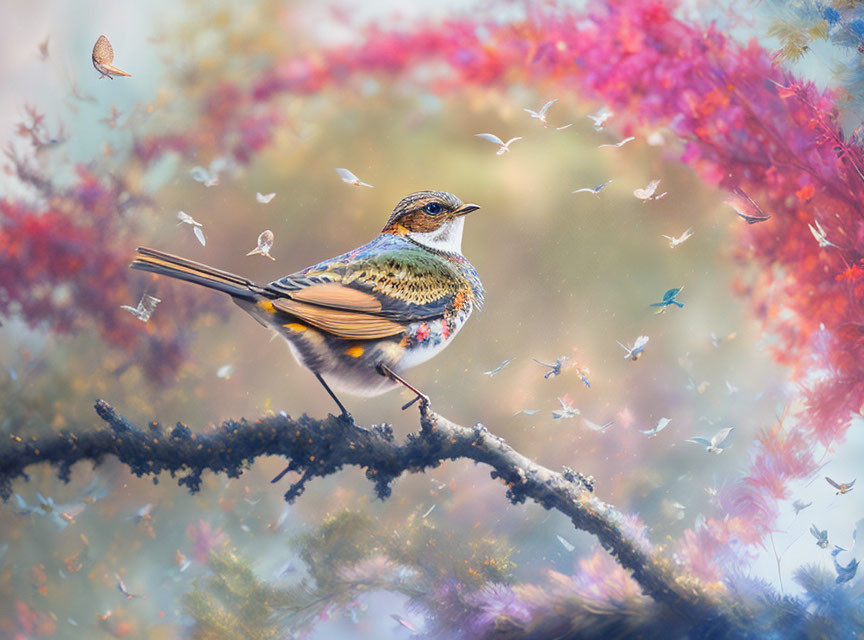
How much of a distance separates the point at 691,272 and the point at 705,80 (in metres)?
0.37

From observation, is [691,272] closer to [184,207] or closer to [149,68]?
[184,207]

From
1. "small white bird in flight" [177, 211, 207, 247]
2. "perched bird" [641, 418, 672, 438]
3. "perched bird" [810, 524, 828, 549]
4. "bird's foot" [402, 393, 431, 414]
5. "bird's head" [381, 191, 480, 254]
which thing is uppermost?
"small white bird in flight" [177, 211, 207, 247]

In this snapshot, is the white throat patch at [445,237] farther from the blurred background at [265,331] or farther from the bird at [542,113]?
the bird at [542,113]

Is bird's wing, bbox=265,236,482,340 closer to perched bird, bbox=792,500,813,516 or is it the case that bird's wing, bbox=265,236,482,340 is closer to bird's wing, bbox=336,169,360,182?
bird's wing, bbox=336,169,360,182

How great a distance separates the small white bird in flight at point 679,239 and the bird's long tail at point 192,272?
747mm

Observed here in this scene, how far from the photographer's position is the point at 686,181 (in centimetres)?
132

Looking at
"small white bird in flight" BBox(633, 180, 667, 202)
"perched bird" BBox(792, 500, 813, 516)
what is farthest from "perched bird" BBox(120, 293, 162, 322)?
"perched bird" BBox(792, 500, 813, 516)

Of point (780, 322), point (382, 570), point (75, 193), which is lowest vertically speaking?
point (382, 570)

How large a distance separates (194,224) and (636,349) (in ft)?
2.59

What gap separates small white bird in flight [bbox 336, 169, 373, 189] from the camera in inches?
46.9

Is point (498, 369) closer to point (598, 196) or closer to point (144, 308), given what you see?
point (598, 196)

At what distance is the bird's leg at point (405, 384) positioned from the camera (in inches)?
44.3

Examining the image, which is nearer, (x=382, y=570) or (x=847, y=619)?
(x=382, y=570)

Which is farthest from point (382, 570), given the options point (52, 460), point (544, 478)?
point (52, 460)
